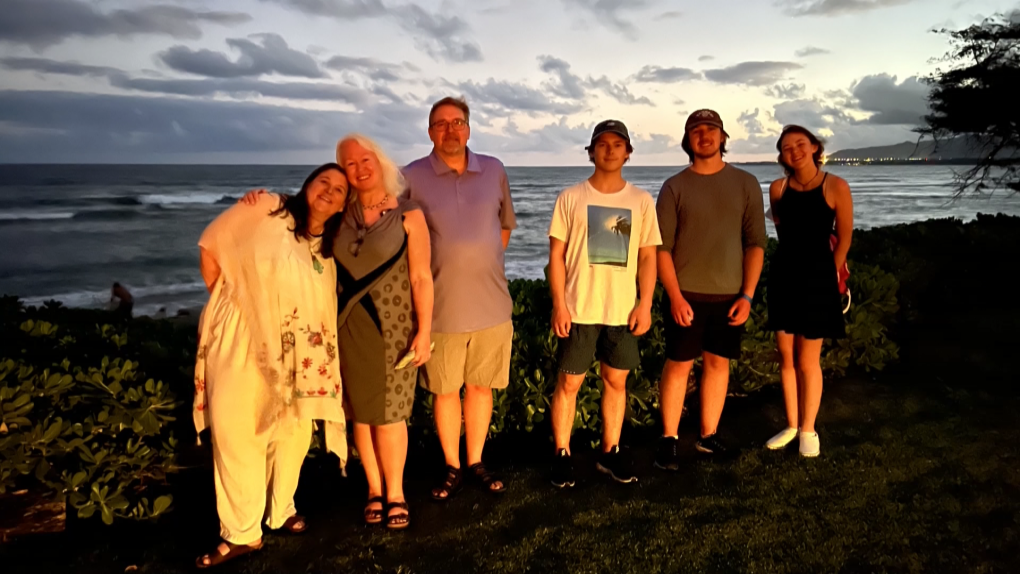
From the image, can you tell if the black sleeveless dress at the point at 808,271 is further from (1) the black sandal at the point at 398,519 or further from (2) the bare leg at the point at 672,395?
(1) the black sandal at the point at 398,519

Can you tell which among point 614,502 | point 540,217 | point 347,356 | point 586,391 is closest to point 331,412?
point 347,356

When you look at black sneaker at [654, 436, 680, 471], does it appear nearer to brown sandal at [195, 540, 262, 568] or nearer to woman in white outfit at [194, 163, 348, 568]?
woman in white outfit at [194, 163, 348, 568]

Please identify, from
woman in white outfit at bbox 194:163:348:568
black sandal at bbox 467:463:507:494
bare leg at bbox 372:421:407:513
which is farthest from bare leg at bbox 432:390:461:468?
woman in white outfit at bbox 194:163:348:568

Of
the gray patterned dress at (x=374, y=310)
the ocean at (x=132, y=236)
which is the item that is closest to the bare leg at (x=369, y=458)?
the gray patterned dress at (x=374, y=310)

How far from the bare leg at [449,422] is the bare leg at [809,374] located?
7.68 ft

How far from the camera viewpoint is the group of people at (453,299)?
2.94 metres

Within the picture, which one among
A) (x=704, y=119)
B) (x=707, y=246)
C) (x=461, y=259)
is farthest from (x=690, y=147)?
(x=461, y=259)

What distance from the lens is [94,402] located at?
3203mm

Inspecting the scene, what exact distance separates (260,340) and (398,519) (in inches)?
47.7

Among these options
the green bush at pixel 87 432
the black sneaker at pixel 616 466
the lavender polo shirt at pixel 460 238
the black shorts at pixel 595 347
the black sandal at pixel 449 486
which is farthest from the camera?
the black sneaker at pixel 616 466

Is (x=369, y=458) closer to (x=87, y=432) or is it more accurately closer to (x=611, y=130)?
(x=87, y=432)

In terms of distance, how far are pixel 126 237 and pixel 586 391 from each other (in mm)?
28453

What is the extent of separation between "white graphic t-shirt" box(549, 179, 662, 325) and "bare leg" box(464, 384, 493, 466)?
75 cm

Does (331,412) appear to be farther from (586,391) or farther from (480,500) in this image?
(586,391)
